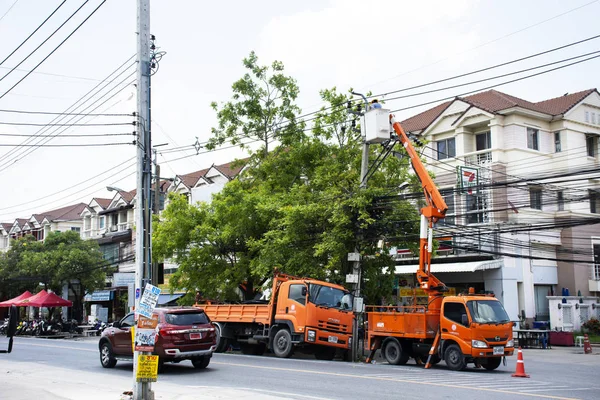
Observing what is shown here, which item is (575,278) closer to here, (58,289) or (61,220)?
(58,289)

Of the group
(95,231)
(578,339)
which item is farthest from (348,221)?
(95,231)

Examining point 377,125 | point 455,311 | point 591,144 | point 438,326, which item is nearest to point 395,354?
point 438,326

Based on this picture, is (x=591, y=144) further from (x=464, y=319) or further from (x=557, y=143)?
(x=464, y=319)

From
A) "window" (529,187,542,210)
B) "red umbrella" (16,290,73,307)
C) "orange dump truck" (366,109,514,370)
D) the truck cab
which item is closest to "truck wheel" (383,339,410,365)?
"orange dump truck" (366,109,514,370)

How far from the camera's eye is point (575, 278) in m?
36.2

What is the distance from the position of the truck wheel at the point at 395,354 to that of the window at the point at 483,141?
705 inches

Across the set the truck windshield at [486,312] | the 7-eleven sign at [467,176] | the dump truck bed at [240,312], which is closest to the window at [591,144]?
the 7-eleven sign at [467,176]

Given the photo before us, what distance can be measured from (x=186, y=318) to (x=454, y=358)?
7.86 metres

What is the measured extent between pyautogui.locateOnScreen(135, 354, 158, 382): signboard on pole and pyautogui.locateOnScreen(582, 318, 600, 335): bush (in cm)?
2824

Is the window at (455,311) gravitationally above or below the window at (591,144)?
below

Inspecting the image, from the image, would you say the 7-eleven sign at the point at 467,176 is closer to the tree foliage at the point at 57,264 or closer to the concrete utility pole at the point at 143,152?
the concrete utility pole at the point at 143,152

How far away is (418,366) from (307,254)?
731 centimetres

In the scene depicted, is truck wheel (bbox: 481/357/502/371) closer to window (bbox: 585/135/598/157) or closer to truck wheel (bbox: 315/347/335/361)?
truck wheel (bbox: 315/347/335/361)

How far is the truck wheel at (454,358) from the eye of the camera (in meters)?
19.1
